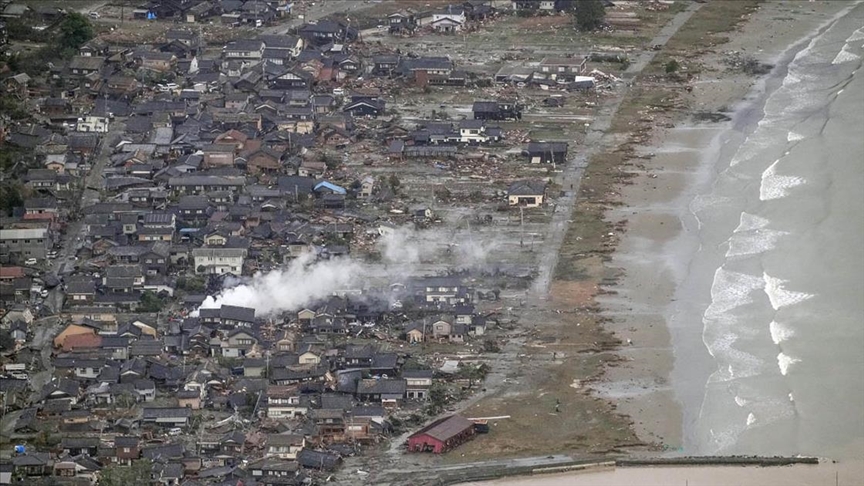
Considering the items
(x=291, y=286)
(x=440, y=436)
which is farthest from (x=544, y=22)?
(x=440, y=436)

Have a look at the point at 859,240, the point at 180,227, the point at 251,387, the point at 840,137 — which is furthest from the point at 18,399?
the point at 840,137

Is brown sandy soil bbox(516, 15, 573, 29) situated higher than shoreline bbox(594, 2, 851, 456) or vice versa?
shoreline bbox(594, 2, 851, 456)

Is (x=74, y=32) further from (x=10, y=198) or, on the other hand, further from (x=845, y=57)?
(x=845, y=57)

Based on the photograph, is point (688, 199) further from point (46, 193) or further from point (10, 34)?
point (10, 34)

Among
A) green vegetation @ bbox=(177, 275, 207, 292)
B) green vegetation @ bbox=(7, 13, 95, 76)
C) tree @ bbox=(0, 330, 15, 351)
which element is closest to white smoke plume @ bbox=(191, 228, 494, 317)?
green vegetation @ bbox=(177, 275, 207, 292)

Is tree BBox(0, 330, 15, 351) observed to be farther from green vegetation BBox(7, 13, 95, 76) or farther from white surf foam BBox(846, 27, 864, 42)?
Answer: white surf foam BBox(846, 27, 864, 42)

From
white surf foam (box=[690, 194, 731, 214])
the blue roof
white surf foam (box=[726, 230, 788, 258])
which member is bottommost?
the blue roof
